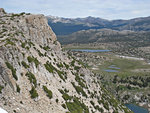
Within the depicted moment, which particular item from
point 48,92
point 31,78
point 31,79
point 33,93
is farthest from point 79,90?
point 33,93

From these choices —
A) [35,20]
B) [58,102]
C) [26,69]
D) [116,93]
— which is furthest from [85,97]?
[116,93]

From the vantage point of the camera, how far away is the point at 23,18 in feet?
183

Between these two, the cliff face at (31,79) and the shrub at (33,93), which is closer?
the cliff face at (31,79)

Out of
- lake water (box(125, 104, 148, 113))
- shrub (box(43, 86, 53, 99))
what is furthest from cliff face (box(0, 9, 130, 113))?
lake water (box(125, 104, 148, 113))

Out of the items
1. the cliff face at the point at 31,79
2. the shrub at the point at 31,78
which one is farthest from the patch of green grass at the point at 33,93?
the shrub at the point at 31,78

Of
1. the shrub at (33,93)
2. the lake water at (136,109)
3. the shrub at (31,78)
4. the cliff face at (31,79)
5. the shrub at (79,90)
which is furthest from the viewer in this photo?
the lake water at (136,109)

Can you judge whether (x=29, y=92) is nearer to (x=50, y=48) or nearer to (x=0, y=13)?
(x=50, y=48)

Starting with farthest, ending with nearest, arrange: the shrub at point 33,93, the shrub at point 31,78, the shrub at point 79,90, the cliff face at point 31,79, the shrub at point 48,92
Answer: the shrub at point 79,90
the shrub at point 48,92
the shrub at point 31,78
the shrub at point 33,93
the cliff face at point 31,79

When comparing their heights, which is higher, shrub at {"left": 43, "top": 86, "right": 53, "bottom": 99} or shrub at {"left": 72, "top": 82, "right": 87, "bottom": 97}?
shrub at {"left": 43, "top": 86, "right": 53, "bottom": 99}

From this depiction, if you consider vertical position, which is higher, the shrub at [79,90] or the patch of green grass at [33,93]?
the patch of green grass at [33,93]

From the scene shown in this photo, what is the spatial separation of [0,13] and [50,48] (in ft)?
64.2

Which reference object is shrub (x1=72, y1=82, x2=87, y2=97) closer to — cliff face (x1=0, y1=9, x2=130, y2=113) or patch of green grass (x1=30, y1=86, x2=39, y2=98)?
cliff face (x1=0, y1=9, x2=130, y2=113)

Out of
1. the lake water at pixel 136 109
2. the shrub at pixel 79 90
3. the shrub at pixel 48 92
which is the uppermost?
the shrub at pixel 48 92

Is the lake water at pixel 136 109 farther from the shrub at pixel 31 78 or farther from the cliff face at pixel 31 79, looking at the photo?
the shrub at pixel 31 78
